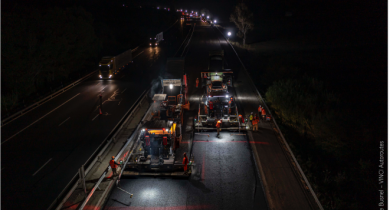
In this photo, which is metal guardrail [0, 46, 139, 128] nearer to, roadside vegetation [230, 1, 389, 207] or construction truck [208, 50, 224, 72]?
construction truck [208, 50, 224, 72]

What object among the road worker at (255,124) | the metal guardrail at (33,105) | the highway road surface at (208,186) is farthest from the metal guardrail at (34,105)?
the road worker at (255,124)

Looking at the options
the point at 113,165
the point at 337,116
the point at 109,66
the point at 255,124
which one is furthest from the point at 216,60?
the point at 113,165

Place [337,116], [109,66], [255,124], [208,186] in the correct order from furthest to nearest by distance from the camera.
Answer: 1. [109,66]
2. [255,124]
3. [337,116]
4. [208,186]

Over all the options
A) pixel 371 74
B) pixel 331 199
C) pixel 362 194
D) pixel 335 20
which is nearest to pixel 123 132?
pixel 331 199

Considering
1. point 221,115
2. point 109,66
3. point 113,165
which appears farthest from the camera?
point 109,66

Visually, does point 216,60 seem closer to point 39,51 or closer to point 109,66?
point 109,66

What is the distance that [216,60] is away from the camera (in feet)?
116

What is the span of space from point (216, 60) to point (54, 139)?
77.3 ft

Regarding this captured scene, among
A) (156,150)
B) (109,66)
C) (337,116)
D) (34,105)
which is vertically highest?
(109,66)

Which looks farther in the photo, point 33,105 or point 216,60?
point 216,60

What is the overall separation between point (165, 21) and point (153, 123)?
395 ft

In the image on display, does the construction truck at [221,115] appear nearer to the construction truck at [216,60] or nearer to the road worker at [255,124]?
the road worker at [255,124]

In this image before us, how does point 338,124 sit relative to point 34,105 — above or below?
above

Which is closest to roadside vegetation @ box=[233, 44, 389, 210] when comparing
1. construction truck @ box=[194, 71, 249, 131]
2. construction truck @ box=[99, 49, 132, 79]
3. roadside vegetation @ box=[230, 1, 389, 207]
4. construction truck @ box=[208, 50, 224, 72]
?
roadside vegetation @ box=[230, 1, 389, 207]
